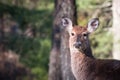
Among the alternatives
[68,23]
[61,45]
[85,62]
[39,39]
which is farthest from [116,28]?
[39,39]

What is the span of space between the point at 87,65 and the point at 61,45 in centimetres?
257

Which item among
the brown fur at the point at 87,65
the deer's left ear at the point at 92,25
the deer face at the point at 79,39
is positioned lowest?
the brown fur at the point at 87,65

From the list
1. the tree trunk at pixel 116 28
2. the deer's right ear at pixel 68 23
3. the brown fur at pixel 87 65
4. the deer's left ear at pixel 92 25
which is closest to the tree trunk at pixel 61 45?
the deer's right ear at pixel 68 23

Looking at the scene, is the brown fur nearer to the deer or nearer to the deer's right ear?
the deer

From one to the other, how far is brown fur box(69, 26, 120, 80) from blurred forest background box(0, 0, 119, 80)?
350 inches

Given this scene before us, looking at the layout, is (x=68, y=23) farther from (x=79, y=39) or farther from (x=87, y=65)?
(x=87, y=65)

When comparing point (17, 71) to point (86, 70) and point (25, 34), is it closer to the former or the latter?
point (25, 34)

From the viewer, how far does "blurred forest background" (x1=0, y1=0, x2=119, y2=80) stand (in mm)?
22237

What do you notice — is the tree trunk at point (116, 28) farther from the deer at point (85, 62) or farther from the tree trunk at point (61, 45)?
the deer at point (85, 62)

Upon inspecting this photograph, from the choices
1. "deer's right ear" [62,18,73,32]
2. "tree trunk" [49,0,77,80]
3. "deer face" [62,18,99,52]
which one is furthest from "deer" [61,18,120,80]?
"tree trunk" [49,0,77,80]

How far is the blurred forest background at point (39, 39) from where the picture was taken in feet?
73.0

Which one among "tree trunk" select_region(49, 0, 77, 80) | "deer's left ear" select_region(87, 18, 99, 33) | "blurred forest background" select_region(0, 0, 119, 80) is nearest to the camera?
"deer's left ear" select_region(87, 18, 99, 33)

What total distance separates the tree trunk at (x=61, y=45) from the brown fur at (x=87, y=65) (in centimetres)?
181

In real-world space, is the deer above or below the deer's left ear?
below
